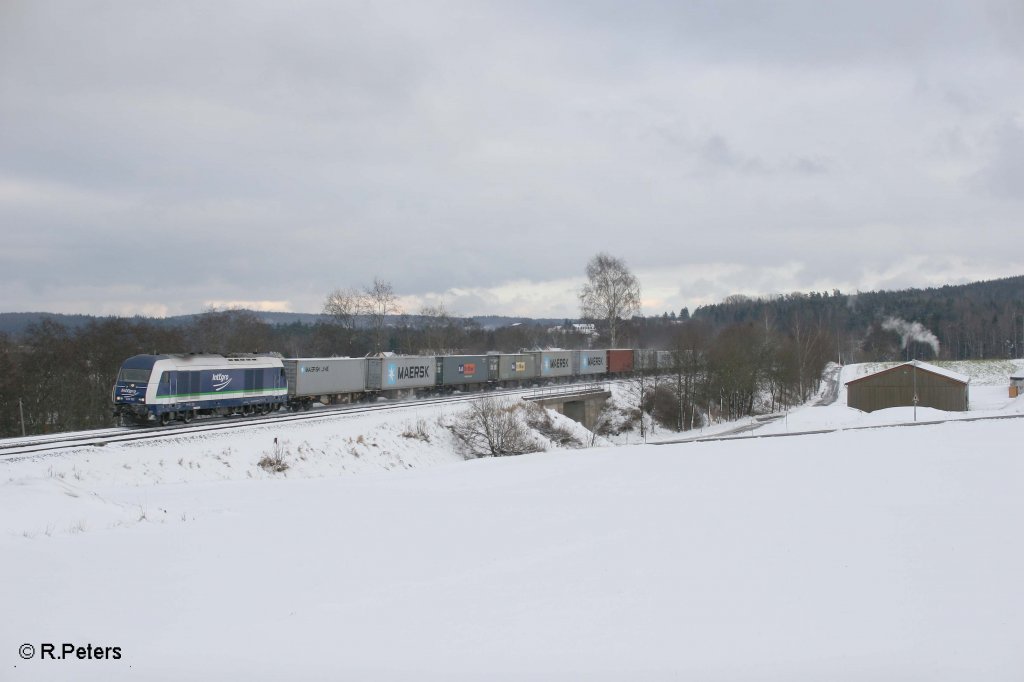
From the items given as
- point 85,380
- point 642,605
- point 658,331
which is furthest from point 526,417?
point 658,331

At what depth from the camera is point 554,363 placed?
59.7 meters

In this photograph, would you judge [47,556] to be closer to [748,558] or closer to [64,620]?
[64,620]

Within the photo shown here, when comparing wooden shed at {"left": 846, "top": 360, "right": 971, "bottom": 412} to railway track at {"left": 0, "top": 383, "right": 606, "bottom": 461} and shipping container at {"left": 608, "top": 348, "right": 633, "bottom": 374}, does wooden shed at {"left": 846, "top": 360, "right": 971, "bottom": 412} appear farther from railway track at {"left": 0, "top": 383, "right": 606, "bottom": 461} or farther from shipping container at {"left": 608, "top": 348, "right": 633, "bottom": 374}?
railway track at {"left": 0, "top": 383, "right": 606, "bottom": 461}

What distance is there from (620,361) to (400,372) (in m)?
29.8

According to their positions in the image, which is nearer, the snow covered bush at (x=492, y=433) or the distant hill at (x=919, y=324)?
the snow covered bush at (x=492, y=433)

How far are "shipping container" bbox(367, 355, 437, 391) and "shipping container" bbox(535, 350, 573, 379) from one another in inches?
543

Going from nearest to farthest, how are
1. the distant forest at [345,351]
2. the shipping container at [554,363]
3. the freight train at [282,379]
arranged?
the freight train at [282,379] → the distant forest at [345,351] → the shipping container at [554,363]

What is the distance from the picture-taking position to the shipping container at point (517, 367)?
53969 millimetres

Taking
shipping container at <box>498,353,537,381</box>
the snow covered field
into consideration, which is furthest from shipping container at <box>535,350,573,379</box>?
the snow covered field

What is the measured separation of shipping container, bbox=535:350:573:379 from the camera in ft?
192

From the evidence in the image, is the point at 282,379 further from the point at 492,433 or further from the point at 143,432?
the point at 492,433

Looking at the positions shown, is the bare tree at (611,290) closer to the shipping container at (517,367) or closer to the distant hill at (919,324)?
the shipping container at (517,367)

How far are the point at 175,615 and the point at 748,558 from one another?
918 centimetres

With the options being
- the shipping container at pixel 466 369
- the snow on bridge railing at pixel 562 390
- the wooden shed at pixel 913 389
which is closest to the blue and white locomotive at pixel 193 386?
the shipping container at pixel 466 369
